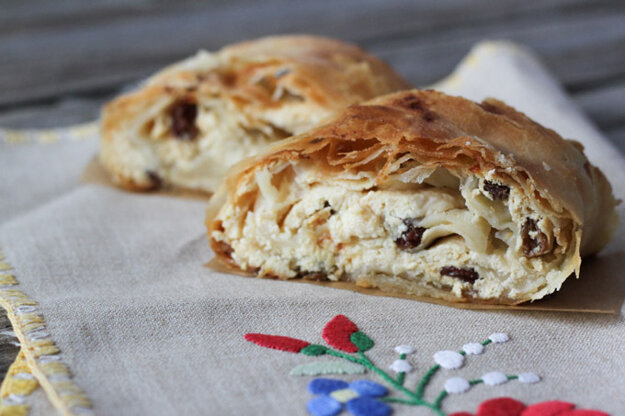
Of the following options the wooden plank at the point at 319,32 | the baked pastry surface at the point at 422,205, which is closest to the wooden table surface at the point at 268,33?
the wooden plank at the point at 319,32

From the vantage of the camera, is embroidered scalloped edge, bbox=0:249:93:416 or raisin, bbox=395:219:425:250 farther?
raisin, bbox=395:219:425:250

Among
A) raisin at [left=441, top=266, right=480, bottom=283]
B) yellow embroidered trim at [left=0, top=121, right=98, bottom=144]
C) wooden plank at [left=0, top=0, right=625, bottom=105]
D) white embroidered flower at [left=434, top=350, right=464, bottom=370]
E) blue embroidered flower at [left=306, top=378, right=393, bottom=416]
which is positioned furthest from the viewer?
wooden plank at [left=0, top=0, right=625, bottom=105]

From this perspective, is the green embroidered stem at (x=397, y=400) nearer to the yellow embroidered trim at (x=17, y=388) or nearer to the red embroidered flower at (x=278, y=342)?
the red embroidered flower at (x=278, y=342)

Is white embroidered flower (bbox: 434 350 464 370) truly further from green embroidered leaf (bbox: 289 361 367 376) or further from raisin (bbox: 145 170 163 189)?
raisin (bbox: 145 170 163 189)

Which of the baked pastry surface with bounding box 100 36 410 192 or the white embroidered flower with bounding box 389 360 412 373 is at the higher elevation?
the baked pastry surface with bounding box 100 36 410 192

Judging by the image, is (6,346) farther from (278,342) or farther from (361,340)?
(361,340)

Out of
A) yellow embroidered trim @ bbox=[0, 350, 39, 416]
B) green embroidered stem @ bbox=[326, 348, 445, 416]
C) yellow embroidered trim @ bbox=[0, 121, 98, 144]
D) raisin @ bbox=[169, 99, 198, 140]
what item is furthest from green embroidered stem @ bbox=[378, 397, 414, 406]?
yellow embroidered trim @ bbox=[0, 121, 98, 144]

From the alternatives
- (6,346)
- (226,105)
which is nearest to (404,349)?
(6,346)
